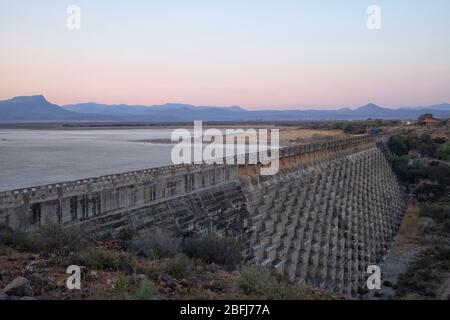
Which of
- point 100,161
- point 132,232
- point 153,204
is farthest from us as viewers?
point 100,161

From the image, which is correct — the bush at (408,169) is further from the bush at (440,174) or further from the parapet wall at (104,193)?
the parapet wall at (104,193)

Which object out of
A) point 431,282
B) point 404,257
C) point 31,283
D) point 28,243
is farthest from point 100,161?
point 31,283

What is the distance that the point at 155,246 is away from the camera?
15.8 m

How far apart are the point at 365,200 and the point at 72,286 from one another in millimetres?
34743

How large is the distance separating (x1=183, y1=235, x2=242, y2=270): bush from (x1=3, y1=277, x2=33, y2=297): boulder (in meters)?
7.17

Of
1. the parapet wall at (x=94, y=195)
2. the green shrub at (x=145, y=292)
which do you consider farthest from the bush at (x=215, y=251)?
the green shrub at (x=145, y=292)

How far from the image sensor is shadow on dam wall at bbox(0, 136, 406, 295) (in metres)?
17.7

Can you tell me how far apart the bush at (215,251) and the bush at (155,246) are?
1.77 ft

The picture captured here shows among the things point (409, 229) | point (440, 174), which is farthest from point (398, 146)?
point (409, 229)

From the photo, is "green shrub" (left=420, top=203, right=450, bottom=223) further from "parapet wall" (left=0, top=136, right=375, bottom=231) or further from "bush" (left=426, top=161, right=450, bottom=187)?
"parapet wall" (left=0, top=136, right=375, bottom=231)

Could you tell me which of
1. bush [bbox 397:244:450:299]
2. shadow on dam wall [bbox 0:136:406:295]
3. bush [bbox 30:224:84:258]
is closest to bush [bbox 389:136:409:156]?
shadow on dam wall [bbox 0:136:406:295]

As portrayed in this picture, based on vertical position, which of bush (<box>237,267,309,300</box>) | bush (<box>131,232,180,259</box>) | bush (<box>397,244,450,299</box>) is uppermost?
bush (<box>237,267,309,300</box>)
